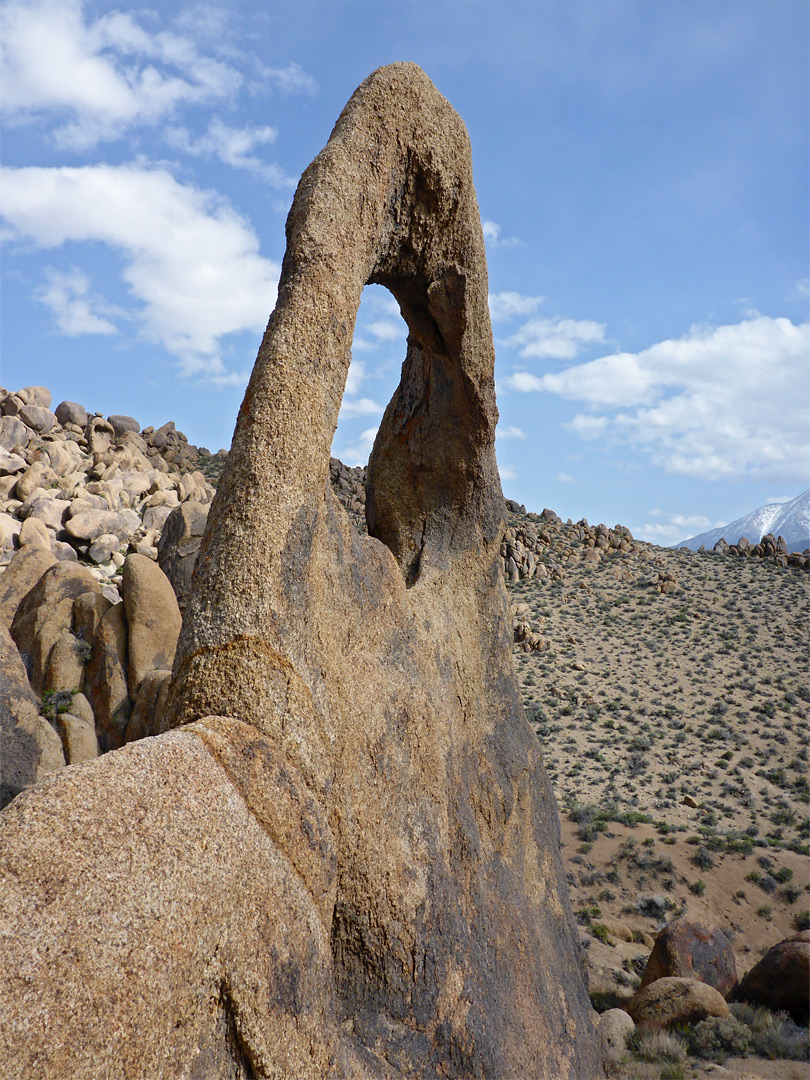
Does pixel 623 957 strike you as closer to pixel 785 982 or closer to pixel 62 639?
pixel 785 982

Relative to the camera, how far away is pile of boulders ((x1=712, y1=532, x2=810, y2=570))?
1672 inches

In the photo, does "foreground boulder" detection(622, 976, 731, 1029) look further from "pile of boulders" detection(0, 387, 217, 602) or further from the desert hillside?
"pile of boulders" detection(0, 387, 217, 602)

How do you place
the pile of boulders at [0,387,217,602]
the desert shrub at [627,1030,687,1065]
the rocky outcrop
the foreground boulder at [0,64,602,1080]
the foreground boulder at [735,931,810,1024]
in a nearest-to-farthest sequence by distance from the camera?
the foreground boulder at [0,64,602,1080] < the rocky outcrop < the desert shrub at [627,1030,687,1065] < the foreground boulder at [735,931,810,1024] < the pile of boulders at [0,387,217,602]

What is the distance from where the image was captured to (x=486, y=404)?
5676 millimetres

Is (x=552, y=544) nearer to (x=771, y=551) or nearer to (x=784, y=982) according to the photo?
(x=771, y=551)

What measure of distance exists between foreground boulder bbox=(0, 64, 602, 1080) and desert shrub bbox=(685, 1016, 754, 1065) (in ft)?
12.4

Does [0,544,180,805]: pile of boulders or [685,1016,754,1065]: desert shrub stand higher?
[0,544,180,805]: pile of boulders

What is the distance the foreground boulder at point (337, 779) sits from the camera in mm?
2055

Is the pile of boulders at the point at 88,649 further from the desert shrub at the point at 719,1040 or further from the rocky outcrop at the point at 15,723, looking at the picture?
the desert shrub at the point at 719,1040

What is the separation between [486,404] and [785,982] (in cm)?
876

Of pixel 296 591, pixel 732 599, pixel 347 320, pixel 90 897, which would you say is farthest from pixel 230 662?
pixel 732 599

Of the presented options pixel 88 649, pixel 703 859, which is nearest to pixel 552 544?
pixel 703 859

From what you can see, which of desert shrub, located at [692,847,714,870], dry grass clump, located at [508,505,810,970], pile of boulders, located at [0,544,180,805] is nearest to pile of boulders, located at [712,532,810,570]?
dry grass clump, located at [508,505,810,970]

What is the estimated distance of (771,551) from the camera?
45406mm
